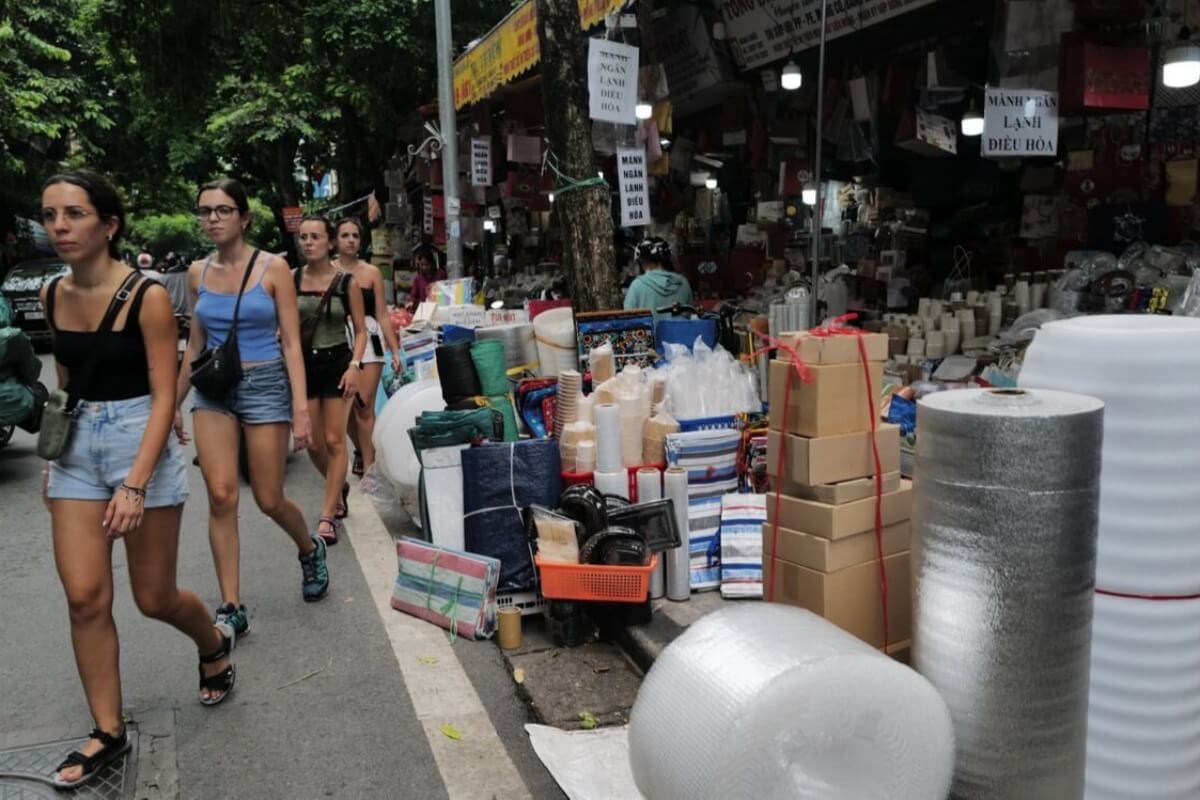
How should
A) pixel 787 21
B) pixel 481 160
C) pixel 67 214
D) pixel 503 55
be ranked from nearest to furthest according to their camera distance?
pixel 67 214, pixel 787 21, pixel 503 55, pixel 481 160

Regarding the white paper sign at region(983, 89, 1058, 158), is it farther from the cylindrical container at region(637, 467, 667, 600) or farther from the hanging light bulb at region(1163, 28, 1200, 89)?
the cylindrical container at region(637, 467, 667, 600)

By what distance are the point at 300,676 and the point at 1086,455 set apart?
10.8 ft

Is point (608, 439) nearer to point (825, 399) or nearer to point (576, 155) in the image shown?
point (825, 399)

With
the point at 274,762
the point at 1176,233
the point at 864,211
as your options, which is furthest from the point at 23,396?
the point at 1176,233

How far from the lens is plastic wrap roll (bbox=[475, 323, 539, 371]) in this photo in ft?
21.5

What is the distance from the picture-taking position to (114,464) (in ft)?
10.7

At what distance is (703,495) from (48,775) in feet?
9.98

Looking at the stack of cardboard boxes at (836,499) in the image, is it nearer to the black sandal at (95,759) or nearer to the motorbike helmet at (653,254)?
the black sandal at (95,759)

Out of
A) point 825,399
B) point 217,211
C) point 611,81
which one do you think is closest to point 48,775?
point 217,211

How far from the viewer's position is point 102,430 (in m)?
3.26

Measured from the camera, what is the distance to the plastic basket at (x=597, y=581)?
4.10 meters

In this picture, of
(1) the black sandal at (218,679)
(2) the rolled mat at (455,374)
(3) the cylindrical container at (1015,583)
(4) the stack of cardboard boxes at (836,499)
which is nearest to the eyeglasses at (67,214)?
(1) the black sandal at (218,679)

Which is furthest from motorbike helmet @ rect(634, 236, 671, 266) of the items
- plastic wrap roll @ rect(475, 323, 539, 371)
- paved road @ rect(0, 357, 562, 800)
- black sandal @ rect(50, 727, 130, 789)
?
black sandal @ rect(50, 727, 130, 789)

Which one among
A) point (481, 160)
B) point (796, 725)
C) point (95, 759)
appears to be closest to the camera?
point (796, 725)
